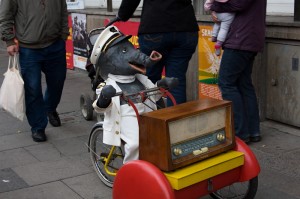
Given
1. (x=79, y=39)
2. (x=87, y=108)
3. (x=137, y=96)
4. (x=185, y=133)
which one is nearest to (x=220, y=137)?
(x=185, y=133)

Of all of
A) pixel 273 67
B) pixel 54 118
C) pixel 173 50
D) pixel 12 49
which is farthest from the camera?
pixel 54 118

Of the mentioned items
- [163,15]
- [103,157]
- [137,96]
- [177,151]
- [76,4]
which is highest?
[163,15]

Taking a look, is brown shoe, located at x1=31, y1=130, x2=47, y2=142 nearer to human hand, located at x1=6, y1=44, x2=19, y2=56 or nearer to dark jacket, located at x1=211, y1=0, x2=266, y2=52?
human hand, located at x1=6, y1=44, x2=19, y2=56

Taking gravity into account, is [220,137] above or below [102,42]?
below

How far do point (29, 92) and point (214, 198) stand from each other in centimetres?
267

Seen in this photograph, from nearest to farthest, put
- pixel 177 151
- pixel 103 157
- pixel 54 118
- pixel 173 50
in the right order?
pixel 177 151 → pixel 103 157 → pixel 173 50 → pixel 54 118

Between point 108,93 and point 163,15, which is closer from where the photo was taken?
point 108,93

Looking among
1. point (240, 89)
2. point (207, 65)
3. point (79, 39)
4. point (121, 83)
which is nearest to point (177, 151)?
point (121, 83)

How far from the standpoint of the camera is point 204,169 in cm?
370

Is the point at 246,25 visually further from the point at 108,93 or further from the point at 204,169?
the point at 204,169

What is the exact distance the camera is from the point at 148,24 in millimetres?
5375

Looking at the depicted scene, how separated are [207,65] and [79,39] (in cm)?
406

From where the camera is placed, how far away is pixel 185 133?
3748 millimetres

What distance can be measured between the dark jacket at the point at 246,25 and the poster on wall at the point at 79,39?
5.11m
